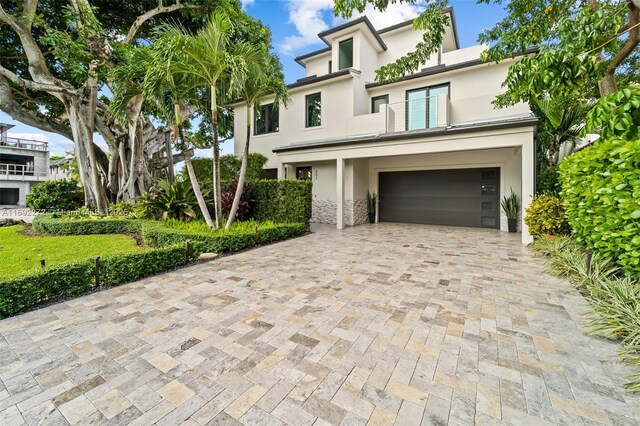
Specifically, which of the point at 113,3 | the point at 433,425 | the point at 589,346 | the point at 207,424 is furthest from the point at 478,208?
the point at 113,3

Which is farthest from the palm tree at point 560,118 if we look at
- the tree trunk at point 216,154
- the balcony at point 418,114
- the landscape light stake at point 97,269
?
the landscape light stake at point 97,269

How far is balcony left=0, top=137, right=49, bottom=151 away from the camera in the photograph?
32.7 m

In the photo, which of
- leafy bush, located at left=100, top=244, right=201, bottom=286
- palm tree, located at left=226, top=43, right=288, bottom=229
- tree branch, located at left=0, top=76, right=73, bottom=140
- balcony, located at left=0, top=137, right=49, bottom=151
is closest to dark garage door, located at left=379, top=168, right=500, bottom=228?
palm tree, located at left=226, top=43, right=288, bottom=229

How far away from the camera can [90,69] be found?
976 centimetres

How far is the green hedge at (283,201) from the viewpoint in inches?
356

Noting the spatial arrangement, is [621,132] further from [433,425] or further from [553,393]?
[433,425]

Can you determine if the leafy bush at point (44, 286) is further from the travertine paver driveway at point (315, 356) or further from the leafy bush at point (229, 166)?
the leafy bush at point (229, 166)

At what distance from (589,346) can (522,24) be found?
26.7 feet

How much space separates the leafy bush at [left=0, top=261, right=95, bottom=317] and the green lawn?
178 centimetres

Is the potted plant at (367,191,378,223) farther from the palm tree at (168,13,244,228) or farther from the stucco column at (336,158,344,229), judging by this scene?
the palm tree at (168,13,244,228)

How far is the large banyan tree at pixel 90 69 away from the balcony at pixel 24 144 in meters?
27.8

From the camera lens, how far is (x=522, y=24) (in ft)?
23.7

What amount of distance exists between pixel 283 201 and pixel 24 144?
4222 centimetres

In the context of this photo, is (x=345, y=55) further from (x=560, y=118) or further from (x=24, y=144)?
(x=24, y=144)
